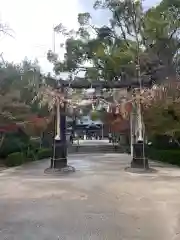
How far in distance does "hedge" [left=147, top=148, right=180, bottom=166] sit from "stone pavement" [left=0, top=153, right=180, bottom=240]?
7625 millimetres

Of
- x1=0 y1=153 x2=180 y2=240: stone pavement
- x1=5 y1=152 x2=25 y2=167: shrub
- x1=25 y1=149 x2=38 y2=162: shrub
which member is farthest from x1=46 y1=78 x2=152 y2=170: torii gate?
x1=25 y1=149 x2=38 y2=162: shrub

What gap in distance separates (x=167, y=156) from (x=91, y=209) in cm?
1415

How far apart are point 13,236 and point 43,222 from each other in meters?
0.95

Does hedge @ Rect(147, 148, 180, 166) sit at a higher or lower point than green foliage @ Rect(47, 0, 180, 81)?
lower

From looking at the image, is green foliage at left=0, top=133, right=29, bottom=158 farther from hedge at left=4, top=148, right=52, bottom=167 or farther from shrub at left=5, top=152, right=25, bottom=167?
shrub at left=5, top=152, right=25, bottom=167

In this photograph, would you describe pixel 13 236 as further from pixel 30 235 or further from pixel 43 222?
pixel 43 222

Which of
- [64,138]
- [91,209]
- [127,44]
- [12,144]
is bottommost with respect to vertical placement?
Answer: [91,209]

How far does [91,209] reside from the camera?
7832 millimetres

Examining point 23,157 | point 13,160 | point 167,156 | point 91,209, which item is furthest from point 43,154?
point 91,209

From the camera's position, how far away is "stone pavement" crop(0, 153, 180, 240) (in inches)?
240

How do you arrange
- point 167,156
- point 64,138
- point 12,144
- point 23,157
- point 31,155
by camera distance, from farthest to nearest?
point 31,155 → point 12,144 → point 23,157 → point 167,156 → point 64,138

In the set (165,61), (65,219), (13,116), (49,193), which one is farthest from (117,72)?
(65,219)

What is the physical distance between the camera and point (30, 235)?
5.93 m

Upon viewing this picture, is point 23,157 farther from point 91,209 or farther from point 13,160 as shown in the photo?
point 91,209
